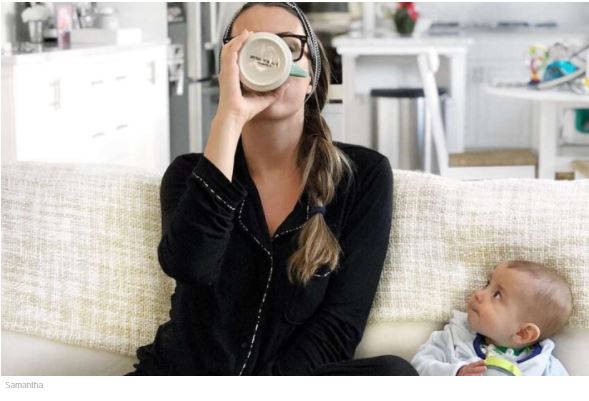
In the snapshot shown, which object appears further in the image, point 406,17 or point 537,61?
point 406,17

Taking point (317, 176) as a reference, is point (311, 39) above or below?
above

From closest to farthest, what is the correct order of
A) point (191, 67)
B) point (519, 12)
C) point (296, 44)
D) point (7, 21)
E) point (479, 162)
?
point (296, 44), point (479, 162), point (7, 21), point (191, 67), point (519, 12)

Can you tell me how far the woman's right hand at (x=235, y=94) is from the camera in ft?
4.42

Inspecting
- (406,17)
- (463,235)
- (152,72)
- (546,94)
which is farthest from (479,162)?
(463,235)

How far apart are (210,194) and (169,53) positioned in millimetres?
3630

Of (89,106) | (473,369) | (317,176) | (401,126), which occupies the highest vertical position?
(317,176)

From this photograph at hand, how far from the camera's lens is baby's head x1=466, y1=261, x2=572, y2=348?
4.82 feet

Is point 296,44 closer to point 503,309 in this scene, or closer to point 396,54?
point 503,309

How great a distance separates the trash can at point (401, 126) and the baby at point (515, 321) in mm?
3708

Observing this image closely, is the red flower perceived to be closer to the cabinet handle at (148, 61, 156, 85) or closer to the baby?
the cabinet handle at (148, 61, 156, 85)

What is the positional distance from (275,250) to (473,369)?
12.9 inches

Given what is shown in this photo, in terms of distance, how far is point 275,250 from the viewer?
1470mm

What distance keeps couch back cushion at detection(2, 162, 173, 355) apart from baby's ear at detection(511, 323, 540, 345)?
543 mm
